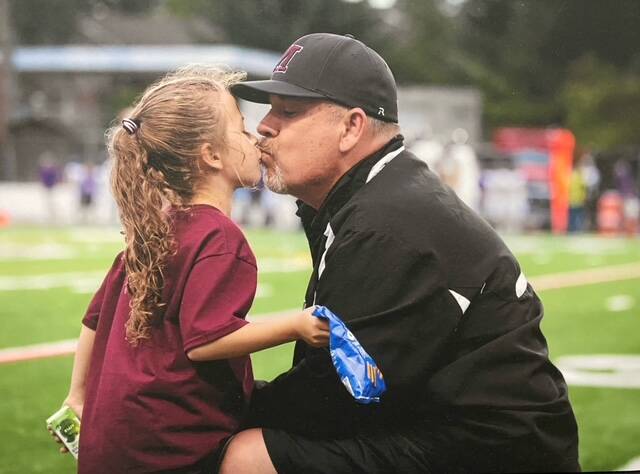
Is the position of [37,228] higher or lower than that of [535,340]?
lower

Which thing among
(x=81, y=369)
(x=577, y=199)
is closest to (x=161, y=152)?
(x=81, y=369)

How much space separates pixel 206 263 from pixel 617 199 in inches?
1065

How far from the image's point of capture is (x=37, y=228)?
26188 millimetres

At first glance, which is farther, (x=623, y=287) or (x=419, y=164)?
(x=623, y=287)

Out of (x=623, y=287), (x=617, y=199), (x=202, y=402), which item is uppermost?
(x=202, y=402)

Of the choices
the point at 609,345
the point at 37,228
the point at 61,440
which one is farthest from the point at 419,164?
the point at 37,228

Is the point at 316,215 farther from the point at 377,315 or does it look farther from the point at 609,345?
the point at 609,345

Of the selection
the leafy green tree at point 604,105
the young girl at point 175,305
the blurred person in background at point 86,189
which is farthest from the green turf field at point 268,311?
the leafy green tree at point 604,105

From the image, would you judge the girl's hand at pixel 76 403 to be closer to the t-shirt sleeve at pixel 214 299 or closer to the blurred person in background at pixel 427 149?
the t-shirt sleeve at pixel 214 299

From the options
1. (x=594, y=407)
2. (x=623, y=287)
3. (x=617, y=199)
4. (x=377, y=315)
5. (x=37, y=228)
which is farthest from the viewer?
(x=617, y=199)

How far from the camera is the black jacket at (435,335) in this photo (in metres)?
2.72

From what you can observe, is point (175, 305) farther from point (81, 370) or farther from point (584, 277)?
point (584, 277)

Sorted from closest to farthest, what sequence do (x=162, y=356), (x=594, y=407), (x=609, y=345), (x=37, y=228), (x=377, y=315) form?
(x=377, y=315) → (x=162, y=356) → (x=594, y=407) → (x=609, y=345) → (x=37, y=228)

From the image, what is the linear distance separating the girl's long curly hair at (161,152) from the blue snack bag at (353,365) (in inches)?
22.2
